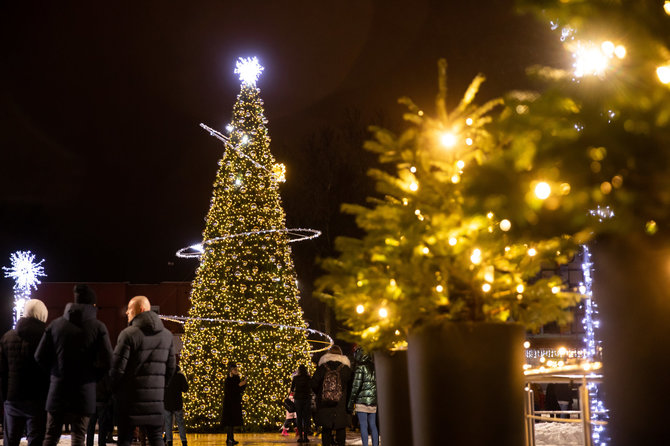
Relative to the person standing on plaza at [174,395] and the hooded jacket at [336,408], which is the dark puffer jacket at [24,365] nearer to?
the hooded jacket at [336,408]

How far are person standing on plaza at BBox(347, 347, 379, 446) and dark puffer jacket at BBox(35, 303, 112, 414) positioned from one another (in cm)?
575

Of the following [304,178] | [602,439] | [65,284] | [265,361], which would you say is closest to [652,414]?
[602,439]

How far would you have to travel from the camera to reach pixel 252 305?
23156 mm

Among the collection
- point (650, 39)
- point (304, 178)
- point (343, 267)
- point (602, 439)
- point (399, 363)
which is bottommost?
point (602, 439)

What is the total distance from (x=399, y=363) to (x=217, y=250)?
16.7 metres

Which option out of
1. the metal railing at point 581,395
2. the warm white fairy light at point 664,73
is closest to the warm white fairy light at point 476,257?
the metal railing at point 581,395

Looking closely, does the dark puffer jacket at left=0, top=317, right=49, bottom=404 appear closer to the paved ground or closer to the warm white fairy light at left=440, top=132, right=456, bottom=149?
the warm white fairy light at left=440, top=132, right=456, bottom=149

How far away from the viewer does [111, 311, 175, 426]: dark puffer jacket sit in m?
8.04

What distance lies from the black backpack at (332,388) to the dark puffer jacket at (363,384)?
3.06ft

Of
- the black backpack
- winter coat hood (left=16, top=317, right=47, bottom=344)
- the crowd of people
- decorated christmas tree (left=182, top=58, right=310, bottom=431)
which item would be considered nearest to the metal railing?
the crowd of people

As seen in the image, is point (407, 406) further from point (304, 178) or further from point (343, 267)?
point (304, 178)

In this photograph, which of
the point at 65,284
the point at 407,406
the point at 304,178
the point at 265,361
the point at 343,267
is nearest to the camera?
the point at 343,267

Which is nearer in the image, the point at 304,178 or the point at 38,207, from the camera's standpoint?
the point at 304,178

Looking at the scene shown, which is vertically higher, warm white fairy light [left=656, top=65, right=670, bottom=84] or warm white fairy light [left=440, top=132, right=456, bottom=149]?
warm white fairy light [left=440, top=132, right=456, bottom=149]
